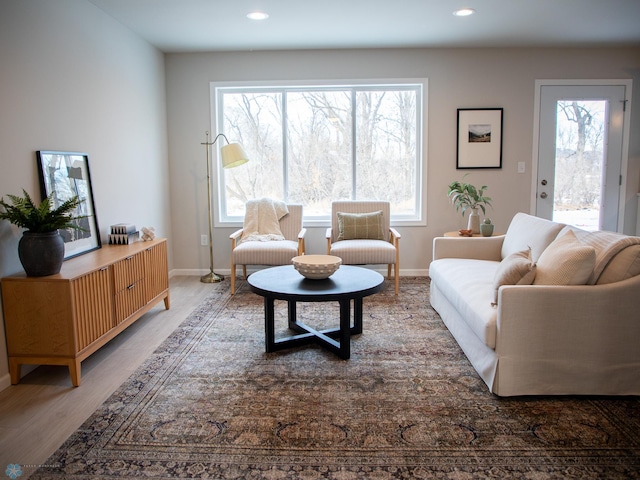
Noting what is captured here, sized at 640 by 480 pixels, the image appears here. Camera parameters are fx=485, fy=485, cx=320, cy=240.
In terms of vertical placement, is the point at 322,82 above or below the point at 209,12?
below

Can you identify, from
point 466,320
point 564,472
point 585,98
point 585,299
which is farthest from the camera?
point 585,98

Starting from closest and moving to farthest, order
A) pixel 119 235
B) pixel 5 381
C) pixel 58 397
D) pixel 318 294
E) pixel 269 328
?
pixel 58 397, pixel 5 381, pixel 318 294, pixel 269 328, pixel 119 235

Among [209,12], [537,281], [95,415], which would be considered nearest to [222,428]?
[95,415]

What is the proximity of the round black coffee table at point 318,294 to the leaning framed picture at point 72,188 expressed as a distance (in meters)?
1.21

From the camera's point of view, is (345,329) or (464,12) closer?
(345,329)

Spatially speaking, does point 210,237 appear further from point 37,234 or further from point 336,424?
point 336,424

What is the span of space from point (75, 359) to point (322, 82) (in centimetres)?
364

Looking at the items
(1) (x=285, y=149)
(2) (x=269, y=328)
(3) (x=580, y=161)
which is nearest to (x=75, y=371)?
(2) (x=269, y=328)

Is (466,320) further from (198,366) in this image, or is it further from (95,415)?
(95,415)

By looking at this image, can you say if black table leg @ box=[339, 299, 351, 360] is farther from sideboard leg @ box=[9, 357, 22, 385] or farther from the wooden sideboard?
sideboard leg @ box=[9, 357, 22, 385]

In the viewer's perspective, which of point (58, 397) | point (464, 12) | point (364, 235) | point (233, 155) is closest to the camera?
point (58, 397)

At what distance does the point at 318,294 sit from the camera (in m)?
2.74

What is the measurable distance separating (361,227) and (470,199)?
1.28 metres

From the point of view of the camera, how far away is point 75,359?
2.56 metres
